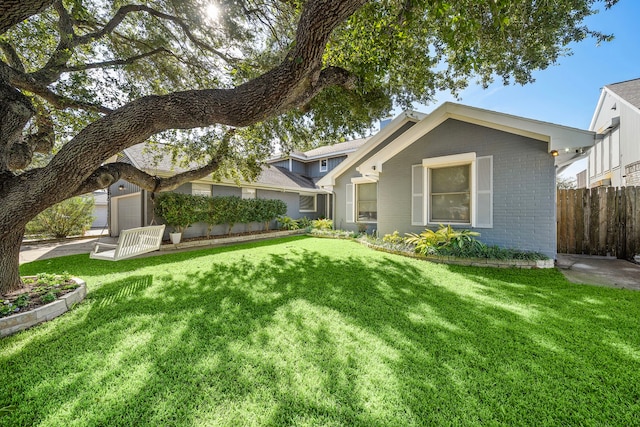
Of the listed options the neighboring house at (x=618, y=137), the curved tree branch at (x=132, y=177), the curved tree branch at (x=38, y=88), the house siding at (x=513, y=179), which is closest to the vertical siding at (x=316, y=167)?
the curved tree branch at (x=132, y=177)

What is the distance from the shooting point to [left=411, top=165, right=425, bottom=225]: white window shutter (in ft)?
23.6

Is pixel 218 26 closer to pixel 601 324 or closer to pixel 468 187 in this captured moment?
pixel 468 187

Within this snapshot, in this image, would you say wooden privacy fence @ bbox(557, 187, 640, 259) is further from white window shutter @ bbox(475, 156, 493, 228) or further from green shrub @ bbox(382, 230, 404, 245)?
green shrub @ bbox(382, 230, 404, 245)

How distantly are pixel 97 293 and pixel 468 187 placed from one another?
8899mm

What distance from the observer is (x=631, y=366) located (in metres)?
2.21

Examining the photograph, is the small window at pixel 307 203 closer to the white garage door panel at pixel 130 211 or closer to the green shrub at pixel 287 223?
the green shrub at pixel 287 223

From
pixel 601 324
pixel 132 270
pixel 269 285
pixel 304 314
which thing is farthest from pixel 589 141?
pixel 132 270

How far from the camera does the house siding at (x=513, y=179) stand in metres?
5.49

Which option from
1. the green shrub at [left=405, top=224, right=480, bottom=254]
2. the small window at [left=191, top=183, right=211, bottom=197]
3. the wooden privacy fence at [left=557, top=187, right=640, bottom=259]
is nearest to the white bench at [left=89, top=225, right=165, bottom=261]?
the small window at [left=191, top=183, right=211, bottom=197]

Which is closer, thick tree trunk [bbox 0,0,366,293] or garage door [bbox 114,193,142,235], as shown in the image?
thick tree trunk [bbox 0,0,366,293]

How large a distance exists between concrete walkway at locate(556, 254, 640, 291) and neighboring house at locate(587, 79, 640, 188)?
5791mm

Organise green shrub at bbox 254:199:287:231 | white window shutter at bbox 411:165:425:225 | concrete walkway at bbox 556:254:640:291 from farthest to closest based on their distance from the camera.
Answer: green shrub at bbox 254:199:287:231
white window shutter at bbox 411:165:425:225
concrete walkway at bbox 556:254:640:291

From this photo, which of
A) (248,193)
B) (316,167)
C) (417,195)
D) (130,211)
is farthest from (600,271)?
(130,211)

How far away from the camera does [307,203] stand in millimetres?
17125
